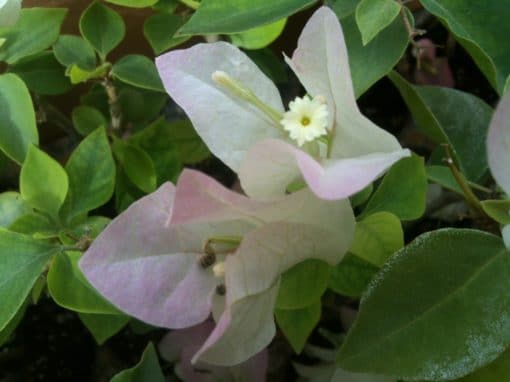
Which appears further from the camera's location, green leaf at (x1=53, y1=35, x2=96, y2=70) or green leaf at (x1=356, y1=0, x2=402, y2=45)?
green leaf at (x1=53, y1=35, x2=96, y2=70)

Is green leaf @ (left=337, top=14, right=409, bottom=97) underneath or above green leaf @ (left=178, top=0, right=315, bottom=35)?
underneath

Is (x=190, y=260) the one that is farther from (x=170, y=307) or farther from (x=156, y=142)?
(x=156, y=142)

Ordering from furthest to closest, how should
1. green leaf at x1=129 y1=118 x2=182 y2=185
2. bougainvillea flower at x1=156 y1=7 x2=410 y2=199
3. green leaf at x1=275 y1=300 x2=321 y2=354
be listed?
1. green leaf at x1=129 y1=118 x2=182 y2=185
2. green leaf at x1=275 y1=300 x2=321 y2=354
3. bougainvillea flower at x1=156 y1=7 x2=410 y2=199

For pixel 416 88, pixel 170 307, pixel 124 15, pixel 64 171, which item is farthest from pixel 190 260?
pixel 124 15

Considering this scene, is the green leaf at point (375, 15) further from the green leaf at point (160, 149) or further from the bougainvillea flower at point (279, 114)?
the green leaf at point (160, 149)

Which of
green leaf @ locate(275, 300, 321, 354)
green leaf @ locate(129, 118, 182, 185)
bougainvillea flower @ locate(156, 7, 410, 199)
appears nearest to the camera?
bougainvillea flower @ locate(156, 7, 410, 199)

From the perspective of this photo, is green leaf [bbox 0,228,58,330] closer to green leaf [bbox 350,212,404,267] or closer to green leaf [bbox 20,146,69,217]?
green leaf [bbox 20,146,69,217]

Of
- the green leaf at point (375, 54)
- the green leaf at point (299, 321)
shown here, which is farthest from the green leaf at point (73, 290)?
the green leaf at point (375, 54)

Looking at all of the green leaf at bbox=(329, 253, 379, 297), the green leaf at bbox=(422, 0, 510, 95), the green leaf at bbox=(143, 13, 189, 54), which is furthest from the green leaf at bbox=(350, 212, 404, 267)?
the green leaf at bbox=(143, 13, 189, 54)
